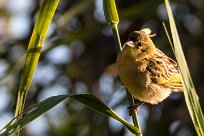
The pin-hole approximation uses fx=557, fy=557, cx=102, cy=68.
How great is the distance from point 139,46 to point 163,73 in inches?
11.0

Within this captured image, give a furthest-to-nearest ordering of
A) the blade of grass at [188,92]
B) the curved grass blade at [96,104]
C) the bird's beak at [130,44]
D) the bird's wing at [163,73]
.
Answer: the bird's wing at [163,73]
the bird's beak at [130,44]
the curved grass blade at [96,104]
the blade of grass at [188,92]

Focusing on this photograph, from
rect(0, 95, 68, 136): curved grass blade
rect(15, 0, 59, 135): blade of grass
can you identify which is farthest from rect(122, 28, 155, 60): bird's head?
rect(0, 95, 68, 136): curved grass blade

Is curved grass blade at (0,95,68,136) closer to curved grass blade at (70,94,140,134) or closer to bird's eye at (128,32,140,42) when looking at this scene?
curved grass blade at (70,94,140,134)

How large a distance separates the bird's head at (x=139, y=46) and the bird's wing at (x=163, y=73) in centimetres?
7

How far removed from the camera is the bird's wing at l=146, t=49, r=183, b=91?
3.20 metres

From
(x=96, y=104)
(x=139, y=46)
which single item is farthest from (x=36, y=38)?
(x=139, y=46)

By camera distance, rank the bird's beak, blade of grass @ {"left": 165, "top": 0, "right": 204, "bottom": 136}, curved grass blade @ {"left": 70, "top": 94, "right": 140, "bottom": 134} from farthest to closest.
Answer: the bird's beak, curved grass blade @ {"left": 70, "top": 94, "right": 140, "bottom": 134}, blade of grass @ {"left": 165, "top": 0, "right": 204, "bottom": 136}

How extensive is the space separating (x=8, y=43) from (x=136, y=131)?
9.41 ft

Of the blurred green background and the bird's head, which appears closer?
the bird's head

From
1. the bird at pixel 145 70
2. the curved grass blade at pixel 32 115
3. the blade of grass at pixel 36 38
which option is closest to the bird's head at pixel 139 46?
the bird at pixel 145 70

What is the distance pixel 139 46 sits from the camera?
3104 millimetres

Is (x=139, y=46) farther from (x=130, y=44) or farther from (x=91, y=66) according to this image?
(x=91, y=66)

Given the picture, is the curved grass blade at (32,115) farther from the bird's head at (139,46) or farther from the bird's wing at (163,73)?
the bird's wing at (163,73)

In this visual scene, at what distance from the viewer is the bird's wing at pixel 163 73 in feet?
10.5
